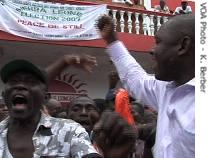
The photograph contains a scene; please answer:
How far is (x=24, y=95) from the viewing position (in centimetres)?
227

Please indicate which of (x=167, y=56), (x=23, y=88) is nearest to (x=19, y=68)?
(x=23, y=88)

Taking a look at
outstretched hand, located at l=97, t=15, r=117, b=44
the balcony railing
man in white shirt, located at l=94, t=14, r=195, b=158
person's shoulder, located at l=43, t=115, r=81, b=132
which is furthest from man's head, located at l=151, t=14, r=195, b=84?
the balcony railing

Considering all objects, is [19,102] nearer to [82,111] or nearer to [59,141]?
[59,141]

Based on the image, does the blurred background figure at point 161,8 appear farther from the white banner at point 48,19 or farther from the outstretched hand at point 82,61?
the outstretched hand at point 82,61

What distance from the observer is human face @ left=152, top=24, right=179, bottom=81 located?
2.11 metres

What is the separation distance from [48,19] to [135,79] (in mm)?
7400

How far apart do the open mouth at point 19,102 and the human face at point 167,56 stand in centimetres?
58

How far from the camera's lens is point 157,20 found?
1131 cm

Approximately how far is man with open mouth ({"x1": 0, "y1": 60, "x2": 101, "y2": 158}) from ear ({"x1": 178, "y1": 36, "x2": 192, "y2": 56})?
0.52 meters

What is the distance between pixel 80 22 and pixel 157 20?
212cm

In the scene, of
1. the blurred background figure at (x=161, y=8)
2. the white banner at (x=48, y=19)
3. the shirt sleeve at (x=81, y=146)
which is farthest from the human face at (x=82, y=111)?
the blurred background figure at (x=161, y=8)

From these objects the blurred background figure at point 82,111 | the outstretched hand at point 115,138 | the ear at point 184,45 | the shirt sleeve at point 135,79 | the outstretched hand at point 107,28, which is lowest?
the blurred background figure at point 82,111

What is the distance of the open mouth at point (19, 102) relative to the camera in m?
2.24

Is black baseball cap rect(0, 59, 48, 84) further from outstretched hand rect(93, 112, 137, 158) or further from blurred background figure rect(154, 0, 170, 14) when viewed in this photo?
blurred background figure rect(154, 0, 170, 14)
